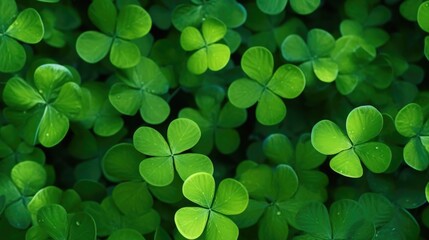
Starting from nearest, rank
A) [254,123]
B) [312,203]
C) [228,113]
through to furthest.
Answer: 1. [312,203]
2. [228,113]
3. [254,123]

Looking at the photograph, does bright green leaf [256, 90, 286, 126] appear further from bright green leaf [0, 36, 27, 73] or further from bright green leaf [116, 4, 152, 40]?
bright green leaf [0, 36, 27, 73]

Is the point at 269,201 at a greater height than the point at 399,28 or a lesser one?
lesser

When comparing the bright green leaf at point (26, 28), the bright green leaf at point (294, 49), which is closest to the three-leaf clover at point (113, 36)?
the bright green leaf at point (26, 28)

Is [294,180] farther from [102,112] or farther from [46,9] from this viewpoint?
[46,9]

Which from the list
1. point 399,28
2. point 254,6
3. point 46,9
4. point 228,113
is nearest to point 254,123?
point 228,113

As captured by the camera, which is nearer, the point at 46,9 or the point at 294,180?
the point at 294,180

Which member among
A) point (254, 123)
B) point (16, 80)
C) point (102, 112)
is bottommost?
point (254, 123)

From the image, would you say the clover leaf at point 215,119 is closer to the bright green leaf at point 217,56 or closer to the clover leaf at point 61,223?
the bright green leaf at point 217,56

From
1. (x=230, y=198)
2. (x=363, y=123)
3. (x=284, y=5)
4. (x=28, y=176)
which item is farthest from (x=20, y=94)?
(x=363, y=123)
